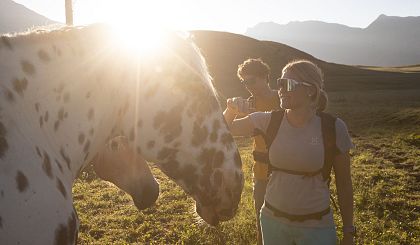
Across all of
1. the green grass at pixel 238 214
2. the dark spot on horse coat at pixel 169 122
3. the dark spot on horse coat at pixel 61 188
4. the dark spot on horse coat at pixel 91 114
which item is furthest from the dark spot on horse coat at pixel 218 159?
the green grass at pixel 238 214

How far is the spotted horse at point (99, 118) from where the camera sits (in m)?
2.01

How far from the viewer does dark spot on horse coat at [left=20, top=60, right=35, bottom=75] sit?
2.19 m

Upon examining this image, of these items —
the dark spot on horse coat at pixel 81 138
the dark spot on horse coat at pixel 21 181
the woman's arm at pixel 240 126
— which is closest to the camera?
the dark spot on horse coat at pixel 21 181

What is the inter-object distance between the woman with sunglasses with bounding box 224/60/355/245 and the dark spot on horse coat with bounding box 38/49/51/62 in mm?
2284

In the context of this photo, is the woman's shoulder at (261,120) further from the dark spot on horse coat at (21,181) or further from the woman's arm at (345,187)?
the dark spot on horse coat at (21,181)

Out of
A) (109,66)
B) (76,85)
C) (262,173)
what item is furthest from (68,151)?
(262,173)

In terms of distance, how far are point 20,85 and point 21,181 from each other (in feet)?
1.84

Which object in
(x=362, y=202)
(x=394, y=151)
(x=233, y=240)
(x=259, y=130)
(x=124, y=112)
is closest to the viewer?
(x=124, y=112)

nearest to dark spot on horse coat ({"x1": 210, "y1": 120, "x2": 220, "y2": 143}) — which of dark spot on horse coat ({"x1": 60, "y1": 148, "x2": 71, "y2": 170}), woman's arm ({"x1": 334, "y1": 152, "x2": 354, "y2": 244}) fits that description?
dark spot on horse coat ({"x1": 60, "y1": 148, "x2": 71, "y2": 170})

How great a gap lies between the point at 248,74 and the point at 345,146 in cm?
232

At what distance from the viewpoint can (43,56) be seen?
229cm

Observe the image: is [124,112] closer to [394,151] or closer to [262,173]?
[262,173]

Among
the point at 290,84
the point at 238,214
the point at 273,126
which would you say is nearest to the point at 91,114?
the point at 290,84

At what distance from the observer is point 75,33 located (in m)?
2.46
